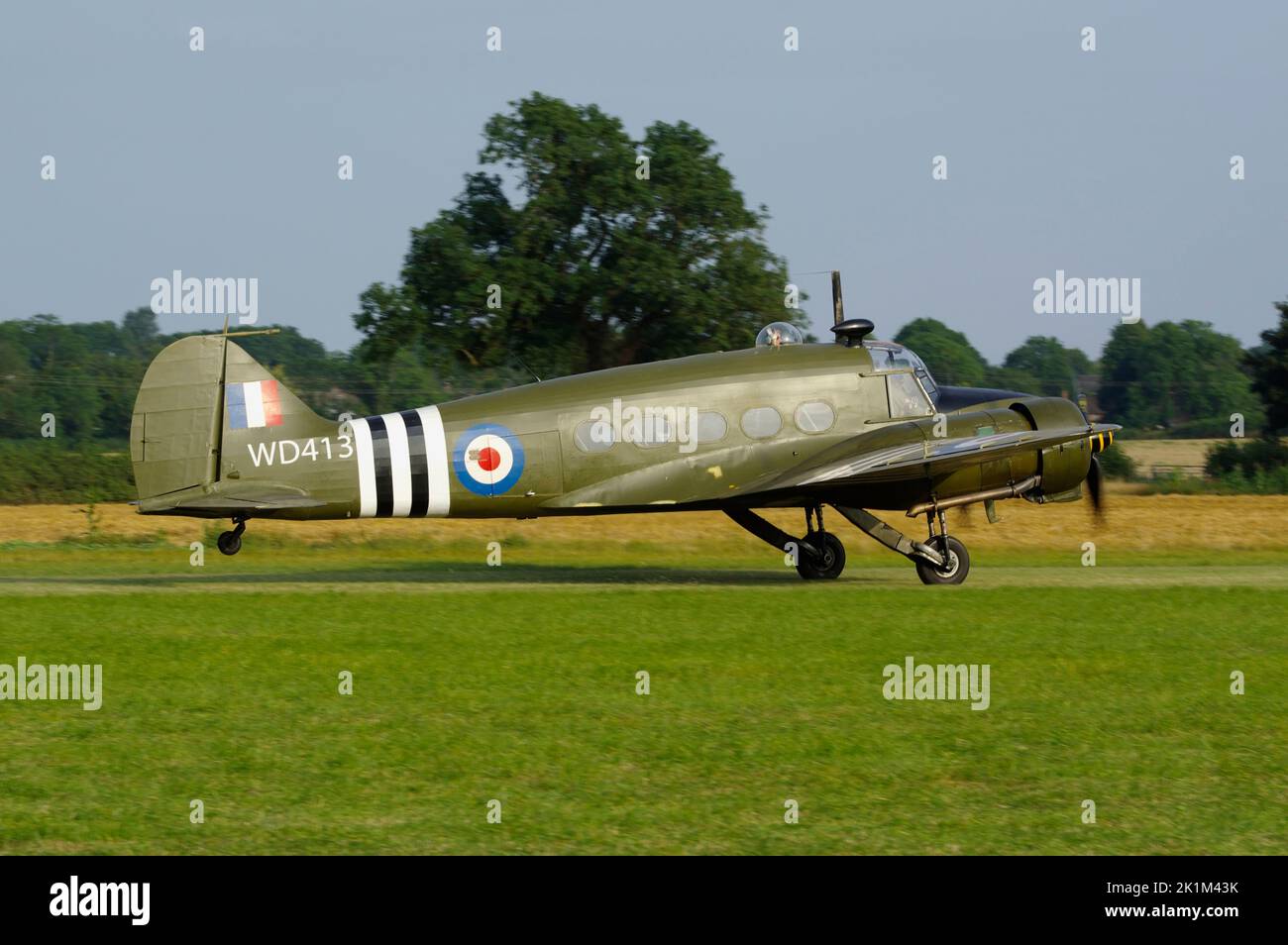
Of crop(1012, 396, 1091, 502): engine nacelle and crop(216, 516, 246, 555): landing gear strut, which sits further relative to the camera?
crop(1012, 396, 1091, 502): engine nacelle

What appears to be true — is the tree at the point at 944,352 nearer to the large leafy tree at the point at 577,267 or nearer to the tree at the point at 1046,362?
the tree at the point at 1046,362

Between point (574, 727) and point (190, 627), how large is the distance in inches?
292

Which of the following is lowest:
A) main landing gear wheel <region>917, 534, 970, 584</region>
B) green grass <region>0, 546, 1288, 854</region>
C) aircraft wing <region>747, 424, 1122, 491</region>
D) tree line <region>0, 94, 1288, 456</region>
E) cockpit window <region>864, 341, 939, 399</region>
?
green grass <region>0, 546, 1288, 854</region>

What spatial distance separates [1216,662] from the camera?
49.8 feet

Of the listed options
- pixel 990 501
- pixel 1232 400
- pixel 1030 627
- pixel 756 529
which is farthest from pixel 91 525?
pixel 1232 400

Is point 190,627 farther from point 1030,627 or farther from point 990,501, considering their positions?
point 990,501

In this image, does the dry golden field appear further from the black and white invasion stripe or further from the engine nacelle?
the black and white invasion stripe

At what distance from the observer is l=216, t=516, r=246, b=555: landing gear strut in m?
20.4

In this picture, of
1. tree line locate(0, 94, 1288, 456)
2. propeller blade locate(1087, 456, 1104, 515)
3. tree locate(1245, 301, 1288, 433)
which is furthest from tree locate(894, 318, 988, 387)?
propeller blade locate(1087, 456, 1104, 515)

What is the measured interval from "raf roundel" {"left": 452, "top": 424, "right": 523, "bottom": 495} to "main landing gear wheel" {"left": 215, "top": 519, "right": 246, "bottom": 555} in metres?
3.15

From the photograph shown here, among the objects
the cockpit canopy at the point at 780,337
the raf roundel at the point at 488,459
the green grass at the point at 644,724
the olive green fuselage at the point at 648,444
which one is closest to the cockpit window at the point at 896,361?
the olive green fuselage at the point at 648,444

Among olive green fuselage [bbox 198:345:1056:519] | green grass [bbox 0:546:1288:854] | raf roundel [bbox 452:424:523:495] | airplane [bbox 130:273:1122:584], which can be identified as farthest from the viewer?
raf roundel [bbox 452:424:523:495]

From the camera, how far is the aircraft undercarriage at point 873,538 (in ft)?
74.8

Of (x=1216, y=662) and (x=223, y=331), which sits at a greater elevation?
(x=223, y=331)
